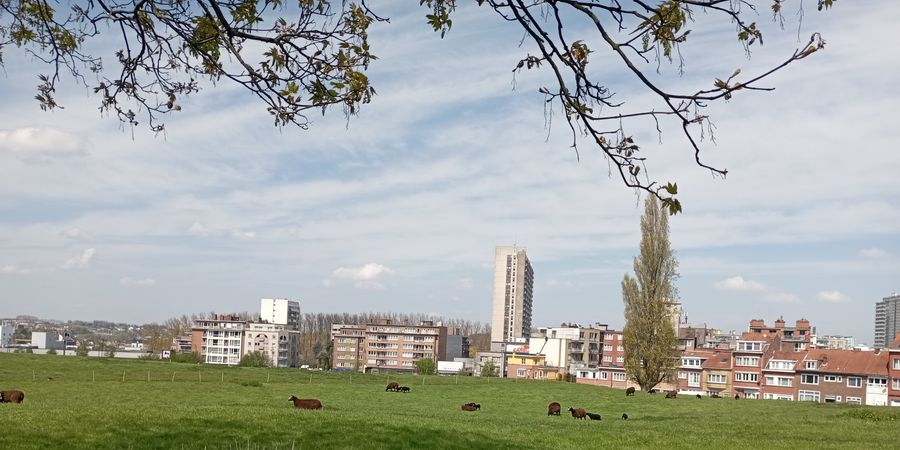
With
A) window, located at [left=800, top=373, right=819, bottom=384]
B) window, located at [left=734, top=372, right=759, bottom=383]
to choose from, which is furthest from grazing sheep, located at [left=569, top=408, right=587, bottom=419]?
window, located at [left=734, top=372, right=759, bottom=383]

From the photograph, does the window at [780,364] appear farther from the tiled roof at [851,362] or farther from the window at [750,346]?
the window at [750,346]

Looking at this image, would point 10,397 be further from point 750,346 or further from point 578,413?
point 750,346

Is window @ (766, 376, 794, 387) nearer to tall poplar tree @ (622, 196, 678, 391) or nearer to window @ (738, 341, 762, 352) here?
window @ (738, 341, 762, 352)

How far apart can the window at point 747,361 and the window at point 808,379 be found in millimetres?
8569

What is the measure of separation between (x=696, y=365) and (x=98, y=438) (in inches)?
4543

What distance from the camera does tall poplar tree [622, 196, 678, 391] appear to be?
75.6 meters

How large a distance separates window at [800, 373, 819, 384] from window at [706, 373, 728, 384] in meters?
13.4

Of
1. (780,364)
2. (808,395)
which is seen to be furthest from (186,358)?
(808,395)

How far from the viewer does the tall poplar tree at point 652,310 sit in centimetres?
7556

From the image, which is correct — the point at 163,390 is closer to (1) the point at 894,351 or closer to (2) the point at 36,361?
(2) the point at 36,361

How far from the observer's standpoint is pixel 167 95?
10.3m

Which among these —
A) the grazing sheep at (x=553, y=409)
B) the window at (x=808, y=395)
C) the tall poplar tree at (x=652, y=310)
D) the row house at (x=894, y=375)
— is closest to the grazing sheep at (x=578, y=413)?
the grazing sheep at (x=553, y=409)

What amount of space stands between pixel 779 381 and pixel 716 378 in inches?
442

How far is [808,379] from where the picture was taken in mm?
107125
